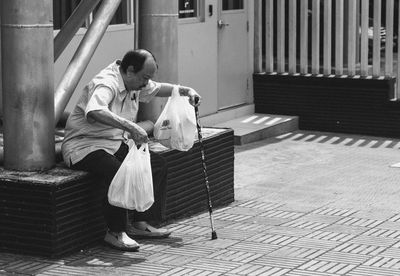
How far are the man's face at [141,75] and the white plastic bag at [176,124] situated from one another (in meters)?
0.57

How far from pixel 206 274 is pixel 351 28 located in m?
6.75

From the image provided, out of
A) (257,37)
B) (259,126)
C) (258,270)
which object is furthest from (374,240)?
(257,37)

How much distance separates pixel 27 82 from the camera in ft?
23.9

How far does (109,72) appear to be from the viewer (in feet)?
24.9

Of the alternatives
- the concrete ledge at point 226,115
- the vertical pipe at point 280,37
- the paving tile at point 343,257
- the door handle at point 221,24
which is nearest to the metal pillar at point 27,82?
the paving tile at point 343,257

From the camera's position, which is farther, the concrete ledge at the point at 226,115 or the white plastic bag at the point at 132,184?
the concrete ledge at the point at 226,115

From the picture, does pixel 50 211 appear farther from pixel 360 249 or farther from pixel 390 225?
pixel 390 225

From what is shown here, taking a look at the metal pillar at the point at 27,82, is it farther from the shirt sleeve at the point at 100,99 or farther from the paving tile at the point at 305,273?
the paving tile at the point at 305,273

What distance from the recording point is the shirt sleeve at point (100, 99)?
726cm

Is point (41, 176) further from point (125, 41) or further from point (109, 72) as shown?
point (125, 41)

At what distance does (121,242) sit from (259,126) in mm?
5635


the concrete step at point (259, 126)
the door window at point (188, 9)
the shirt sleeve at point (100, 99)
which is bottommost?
the concrete step at point (259, 126)

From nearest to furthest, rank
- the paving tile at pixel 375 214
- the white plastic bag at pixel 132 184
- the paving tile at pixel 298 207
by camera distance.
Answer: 1. the white plastic bag at pixel 132 184
2. the paving tile at pixel 375 214
3. the paving tile at pixel 298 207

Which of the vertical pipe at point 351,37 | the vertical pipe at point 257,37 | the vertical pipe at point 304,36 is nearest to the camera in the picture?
the vertical pipe at point 351,37
